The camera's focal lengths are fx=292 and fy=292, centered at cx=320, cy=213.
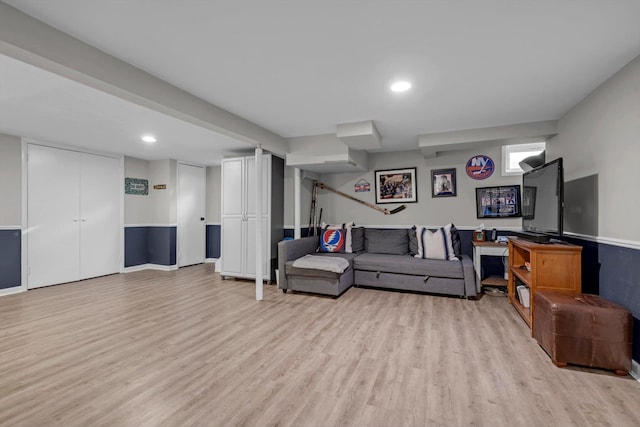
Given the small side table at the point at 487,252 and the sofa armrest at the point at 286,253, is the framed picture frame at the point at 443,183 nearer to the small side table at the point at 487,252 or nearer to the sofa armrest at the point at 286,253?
the small side table at the point at 487,252

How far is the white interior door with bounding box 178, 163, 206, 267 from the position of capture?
A: 19.9 ft

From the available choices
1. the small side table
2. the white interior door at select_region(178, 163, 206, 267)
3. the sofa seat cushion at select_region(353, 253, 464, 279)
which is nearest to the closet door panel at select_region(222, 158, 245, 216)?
the white interior door at select_region(178, 163, 206, 267)

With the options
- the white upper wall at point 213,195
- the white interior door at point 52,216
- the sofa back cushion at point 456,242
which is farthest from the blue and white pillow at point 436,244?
the white interior door at point 52,216

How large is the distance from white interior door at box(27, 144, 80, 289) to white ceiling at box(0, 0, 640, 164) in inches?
44.2

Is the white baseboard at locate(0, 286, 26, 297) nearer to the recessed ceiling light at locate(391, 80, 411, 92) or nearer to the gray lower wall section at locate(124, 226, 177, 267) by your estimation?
the gray lower wall section at locate(124, 226, 177, 267)

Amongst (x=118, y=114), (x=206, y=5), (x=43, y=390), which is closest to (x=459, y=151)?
(x=206, y=5)

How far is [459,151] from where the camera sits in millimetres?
4676

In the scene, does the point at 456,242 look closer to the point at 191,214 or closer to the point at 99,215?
the point at 191,214

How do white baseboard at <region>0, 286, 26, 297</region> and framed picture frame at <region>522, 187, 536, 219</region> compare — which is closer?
framed picture frame at <region>522, 187, 536, 219</region>

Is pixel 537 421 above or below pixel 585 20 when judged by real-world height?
below

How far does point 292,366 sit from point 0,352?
2425 mm

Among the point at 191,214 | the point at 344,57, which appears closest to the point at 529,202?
the point at 344,57

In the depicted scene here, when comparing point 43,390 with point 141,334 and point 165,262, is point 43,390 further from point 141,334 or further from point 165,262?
point 165,262

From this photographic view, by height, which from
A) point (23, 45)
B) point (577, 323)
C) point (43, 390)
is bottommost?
point (43, 390)
